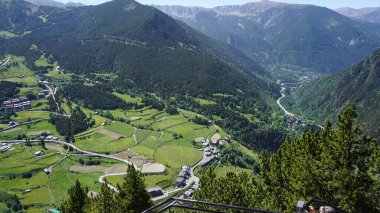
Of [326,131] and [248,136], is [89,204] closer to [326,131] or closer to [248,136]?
[326,131]

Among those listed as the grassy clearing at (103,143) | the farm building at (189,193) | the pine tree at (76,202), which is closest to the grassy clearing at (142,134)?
the grassy clearing at (103,143)

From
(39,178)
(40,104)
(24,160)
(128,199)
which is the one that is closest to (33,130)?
(24,160)

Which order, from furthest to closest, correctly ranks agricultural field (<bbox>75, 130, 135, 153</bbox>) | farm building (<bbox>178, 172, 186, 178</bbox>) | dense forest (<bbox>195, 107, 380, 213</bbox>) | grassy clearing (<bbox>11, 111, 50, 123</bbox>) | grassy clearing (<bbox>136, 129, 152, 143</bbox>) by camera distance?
grassy clearing (<bbox>11, 111, 50, 123</bbox>), grassy clearing (<bbox>136, 129, 152, 143</bbox>), agricultural field (<bbox>75, 130, 135, 153</bbox>), farm building (<bbox>178, 172, 186, 178</bbox>), dense forest (<bbox>195, 107, 380, 213</bbox>)

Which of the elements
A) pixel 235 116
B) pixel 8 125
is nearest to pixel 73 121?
pixel 8 125

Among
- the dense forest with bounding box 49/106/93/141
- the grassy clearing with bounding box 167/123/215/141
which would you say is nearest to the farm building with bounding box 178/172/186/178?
the grassy clearing with bounding box 167/123/215/141

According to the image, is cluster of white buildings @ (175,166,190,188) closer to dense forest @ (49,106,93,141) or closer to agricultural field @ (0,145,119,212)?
agricultural field @ (0,145,119,212)

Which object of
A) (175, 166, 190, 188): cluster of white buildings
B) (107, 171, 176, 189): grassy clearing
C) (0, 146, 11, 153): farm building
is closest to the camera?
(107, 171, 176, 189): grassy clearing

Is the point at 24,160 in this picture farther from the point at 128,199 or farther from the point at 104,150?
the point at 128,199
